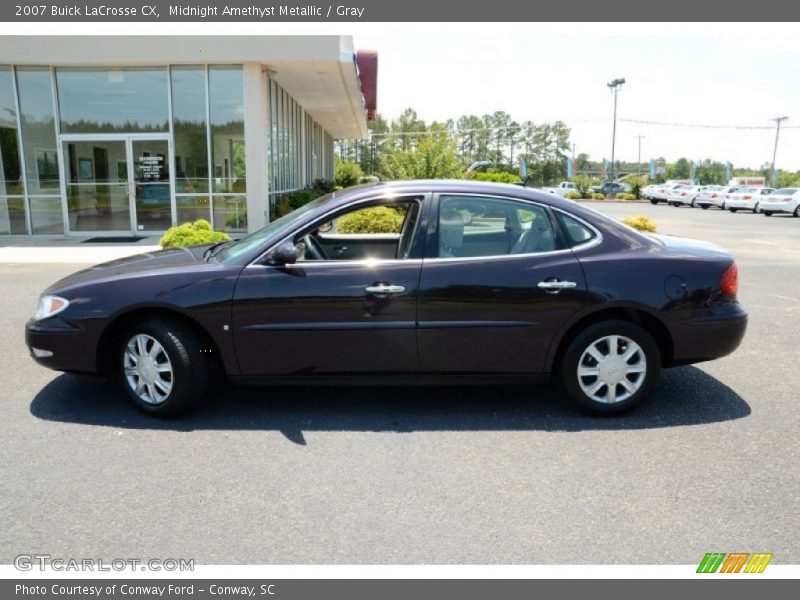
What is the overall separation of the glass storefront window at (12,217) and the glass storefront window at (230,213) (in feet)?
15.8

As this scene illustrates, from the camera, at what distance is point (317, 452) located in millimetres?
3949

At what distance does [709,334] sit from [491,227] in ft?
5.51

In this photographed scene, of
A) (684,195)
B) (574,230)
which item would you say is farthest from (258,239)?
(684,195)

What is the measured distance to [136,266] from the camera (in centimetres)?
470

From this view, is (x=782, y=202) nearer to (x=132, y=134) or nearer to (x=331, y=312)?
(x=132, y=134)

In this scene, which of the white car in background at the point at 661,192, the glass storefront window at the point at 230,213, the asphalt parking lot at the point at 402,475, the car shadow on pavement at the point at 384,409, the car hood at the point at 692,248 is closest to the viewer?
the asphalt parking lot at the point at 402,475

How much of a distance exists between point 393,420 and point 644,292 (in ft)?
6.32

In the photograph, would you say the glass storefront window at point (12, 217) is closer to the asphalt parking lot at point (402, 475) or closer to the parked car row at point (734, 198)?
the asphalt parking lot at point (402, 475)

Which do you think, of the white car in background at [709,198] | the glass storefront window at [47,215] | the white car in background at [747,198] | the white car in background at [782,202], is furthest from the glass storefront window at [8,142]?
the white car in background at [709,198]

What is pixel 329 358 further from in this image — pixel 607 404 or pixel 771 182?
pixel 771 182

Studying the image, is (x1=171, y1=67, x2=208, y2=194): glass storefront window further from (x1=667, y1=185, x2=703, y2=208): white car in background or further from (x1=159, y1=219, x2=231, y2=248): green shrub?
(x1=667, y1=185, x2=703, y2=208): white car in background

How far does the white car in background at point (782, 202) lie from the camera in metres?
30.9

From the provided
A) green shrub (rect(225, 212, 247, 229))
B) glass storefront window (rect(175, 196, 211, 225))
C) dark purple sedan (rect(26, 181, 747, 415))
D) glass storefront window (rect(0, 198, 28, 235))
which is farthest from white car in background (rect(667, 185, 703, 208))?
dark purple sedan (rect(26, 181, 747, 415))

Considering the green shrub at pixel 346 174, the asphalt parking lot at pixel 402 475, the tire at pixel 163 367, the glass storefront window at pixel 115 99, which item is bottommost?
the asphalt parking lot at pixel 402 475
